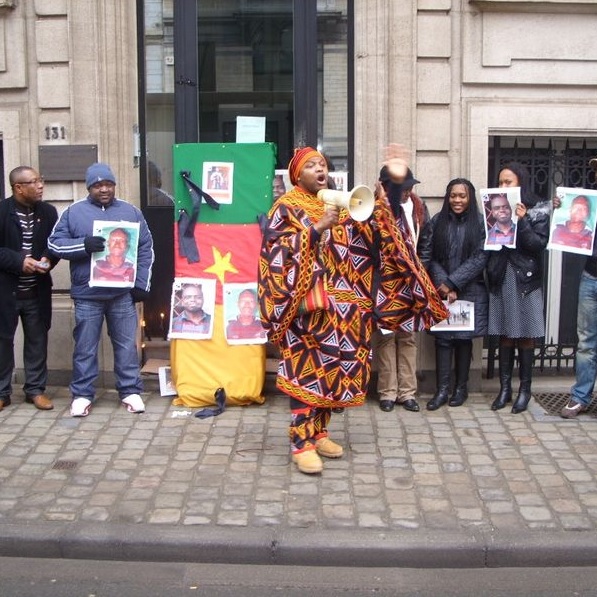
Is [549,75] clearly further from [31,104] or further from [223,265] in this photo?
[31,104]

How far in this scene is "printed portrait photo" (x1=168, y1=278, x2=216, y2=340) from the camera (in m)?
6.81

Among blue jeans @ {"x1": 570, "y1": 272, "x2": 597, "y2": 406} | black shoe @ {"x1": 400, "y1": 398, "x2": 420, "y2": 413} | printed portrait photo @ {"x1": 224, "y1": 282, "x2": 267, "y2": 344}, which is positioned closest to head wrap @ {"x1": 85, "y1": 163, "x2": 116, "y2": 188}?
printed portrait photo @ {"x1": 224, "y1": 282, "x2": 267, "y2": 344}

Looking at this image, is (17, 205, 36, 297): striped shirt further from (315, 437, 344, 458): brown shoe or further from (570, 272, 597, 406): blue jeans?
(570, 272, 597, 406): blue jeans

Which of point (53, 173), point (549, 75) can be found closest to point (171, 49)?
point (53, 173)

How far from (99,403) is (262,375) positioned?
4.30 ft

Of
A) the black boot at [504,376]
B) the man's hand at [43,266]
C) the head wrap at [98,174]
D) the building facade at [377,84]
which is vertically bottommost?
the black boot at [504,376]

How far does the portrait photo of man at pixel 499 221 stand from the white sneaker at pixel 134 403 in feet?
9.36

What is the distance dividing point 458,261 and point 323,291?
1831mm

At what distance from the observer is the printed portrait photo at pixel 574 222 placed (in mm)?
6191

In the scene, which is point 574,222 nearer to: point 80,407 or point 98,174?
point 98,174

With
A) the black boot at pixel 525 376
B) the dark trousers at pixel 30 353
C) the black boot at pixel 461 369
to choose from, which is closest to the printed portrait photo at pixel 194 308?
the dark trousers at pixel 30 353

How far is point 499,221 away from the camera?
6359 millimetres

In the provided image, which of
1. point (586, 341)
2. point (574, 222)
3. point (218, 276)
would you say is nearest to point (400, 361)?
point (586, 341)

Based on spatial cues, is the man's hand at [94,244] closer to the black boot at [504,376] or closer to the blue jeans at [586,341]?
the black boot at [504,376]
